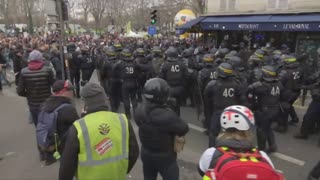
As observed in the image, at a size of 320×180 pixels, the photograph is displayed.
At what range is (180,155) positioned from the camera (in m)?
6.48

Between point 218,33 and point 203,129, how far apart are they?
558 inches

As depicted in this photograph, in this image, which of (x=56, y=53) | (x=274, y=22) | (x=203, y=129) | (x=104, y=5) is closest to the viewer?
(x=203, y=129)

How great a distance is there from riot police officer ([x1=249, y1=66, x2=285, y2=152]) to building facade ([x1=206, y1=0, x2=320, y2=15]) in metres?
10.5

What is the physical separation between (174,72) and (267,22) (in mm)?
9789

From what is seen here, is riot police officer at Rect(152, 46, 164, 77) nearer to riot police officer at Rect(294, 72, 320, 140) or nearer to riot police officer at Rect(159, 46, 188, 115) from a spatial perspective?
riot police officer at Rect(159, 46, 188, 115)

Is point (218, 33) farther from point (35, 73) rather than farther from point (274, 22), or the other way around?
point (35, 73)

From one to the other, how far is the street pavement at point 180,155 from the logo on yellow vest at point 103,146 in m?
2.75

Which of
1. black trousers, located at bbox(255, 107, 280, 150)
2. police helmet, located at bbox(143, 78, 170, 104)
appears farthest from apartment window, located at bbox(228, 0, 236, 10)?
police helmet, located at bbox(143, 78, 170, 104)

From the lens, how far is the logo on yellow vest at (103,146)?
2.77 meters

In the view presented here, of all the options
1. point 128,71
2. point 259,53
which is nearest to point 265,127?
point 259,53

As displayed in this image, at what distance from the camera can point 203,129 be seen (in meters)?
8.18

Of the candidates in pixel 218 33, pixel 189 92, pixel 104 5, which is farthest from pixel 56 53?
pixel 104 5

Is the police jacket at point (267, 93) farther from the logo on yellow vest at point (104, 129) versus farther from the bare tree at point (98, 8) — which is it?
the bare tree at point (98, 8)

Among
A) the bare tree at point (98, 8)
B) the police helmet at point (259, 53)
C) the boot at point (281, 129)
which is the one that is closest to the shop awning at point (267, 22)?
the police helmet at point (259, 53)
